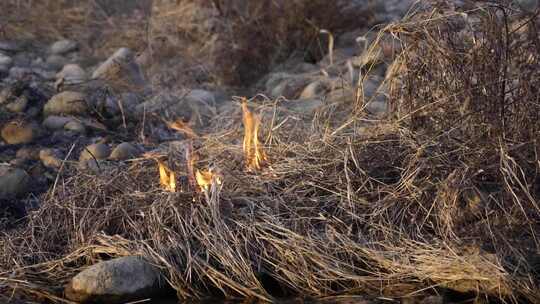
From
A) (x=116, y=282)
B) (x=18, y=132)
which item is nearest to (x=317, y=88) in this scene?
(x=18, y=132)

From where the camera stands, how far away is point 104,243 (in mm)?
5215

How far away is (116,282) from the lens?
4.85 metres

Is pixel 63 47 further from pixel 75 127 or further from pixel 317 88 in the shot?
pixel 317 88

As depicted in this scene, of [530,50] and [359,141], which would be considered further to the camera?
[359,141]

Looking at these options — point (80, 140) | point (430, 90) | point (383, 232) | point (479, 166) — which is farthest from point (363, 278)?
point (80, 140)

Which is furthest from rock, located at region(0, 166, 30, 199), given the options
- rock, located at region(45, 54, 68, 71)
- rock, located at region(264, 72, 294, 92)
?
rock, located at region(45, 54, 68, 71)

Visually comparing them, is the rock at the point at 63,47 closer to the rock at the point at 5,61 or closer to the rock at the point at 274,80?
the rock at the point at 5,61

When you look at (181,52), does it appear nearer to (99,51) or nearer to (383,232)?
(99,51)

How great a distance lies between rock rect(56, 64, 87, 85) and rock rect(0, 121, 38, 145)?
986 mm

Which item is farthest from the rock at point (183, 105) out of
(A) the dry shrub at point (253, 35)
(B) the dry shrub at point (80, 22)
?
(B) the dry shrub at point (80, 22)

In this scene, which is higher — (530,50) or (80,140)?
(530,50)

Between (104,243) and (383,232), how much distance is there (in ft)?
4.89

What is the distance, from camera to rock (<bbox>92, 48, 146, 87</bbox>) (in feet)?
28.4

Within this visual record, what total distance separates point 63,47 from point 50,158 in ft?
12.3
